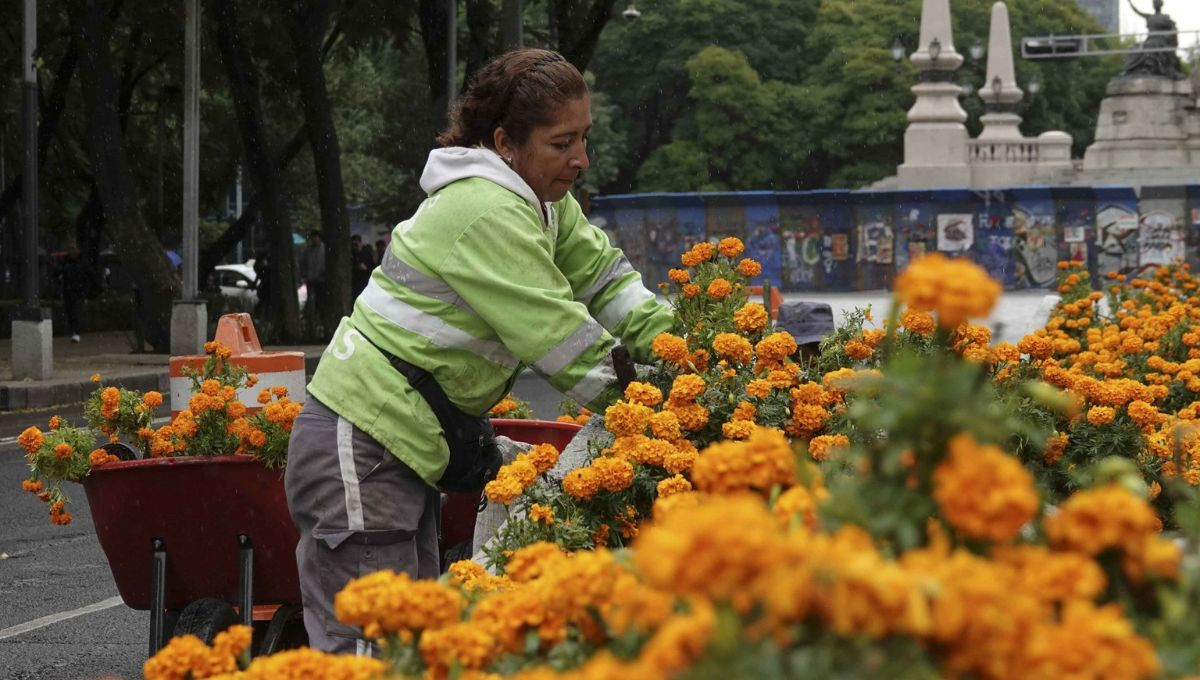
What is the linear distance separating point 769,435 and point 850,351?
9.52 feet

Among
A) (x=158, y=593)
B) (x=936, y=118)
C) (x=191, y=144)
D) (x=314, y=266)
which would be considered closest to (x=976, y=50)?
(x=936, y=118)

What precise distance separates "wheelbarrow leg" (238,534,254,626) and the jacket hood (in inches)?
61.3

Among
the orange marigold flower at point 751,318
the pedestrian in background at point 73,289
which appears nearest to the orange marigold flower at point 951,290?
the orange marigold flower at point 751,318

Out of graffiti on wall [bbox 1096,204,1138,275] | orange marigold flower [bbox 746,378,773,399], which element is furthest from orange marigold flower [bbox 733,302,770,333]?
graffiti on wall [bbox 1096,204,1138,275]

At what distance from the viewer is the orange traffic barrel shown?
6312mm

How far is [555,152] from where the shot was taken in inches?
149

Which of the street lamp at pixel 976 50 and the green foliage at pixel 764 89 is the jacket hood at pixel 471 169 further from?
the street lamp at pixel 976 50

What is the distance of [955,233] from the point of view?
40.4 m

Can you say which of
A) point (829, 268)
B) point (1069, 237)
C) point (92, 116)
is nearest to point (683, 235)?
point (829, 268)

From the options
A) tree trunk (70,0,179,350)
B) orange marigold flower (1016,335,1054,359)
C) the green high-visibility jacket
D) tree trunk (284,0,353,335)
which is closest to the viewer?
the green high-visibility jacket

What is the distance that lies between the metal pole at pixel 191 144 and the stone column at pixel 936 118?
32.1 metres

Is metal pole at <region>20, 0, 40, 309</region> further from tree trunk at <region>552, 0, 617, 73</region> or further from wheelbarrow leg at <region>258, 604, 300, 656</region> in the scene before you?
wheelbarrow leg at <region>258, 604, 300, 656</region>

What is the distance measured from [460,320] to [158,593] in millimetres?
1631

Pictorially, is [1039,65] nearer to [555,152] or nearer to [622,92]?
[622,92]
